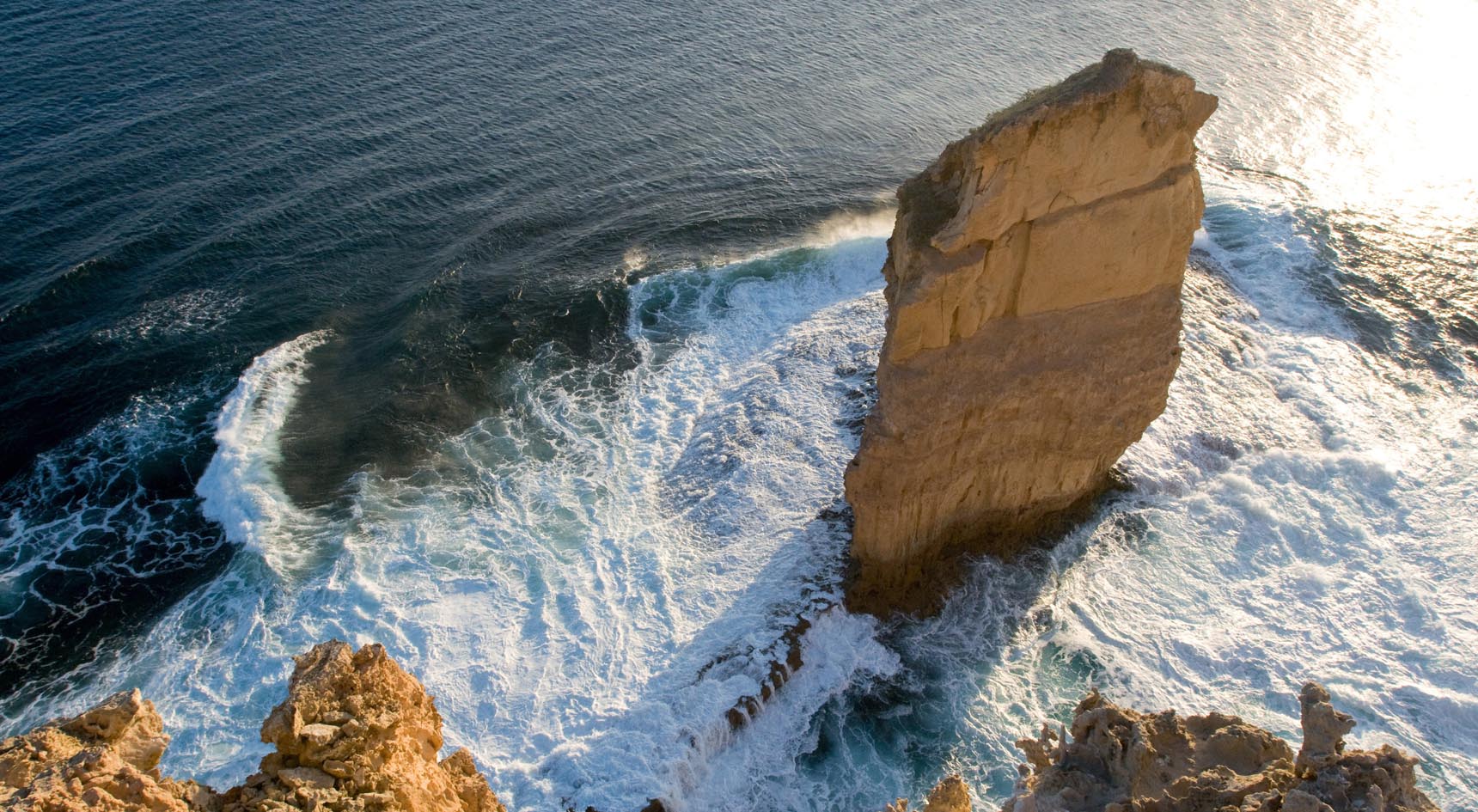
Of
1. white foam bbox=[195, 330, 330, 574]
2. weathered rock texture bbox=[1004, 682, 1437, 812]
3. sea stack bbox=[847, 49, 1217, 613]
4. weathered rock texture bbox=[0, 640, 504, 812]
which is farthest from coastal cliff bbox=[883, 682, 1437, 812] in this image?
white foam bbox=[195, 330, 330, 574]

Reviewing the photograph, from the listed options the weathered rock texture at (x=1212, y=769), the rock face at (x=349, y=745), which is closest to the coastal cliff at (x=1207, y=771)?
the weathered rock texture at (x=1212, y=769)

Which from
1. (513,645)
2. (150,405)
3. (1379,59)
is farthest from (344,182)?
(1379,59)

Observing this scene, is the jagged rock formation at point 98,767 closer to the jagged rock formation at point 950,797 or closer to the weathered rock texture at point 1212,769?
the jagged rock formation at point 950,797

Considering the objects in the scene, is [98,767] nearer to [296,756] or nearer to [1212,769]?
[296,756]

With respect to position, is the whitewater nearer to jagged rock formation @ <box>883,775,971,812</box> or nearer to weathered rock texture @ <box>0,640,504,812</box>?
jagged rock formation @ <box>883,775,971,812</box>

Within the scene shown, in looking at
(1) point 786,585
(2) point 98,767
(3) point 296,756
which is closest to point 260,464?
(1) point 786,585

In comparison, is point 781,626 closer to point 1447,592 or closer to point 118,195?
point 1447,592

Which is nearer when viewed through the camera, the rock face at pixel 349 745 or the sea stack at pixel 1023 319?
the rock face at pixel 349 745
